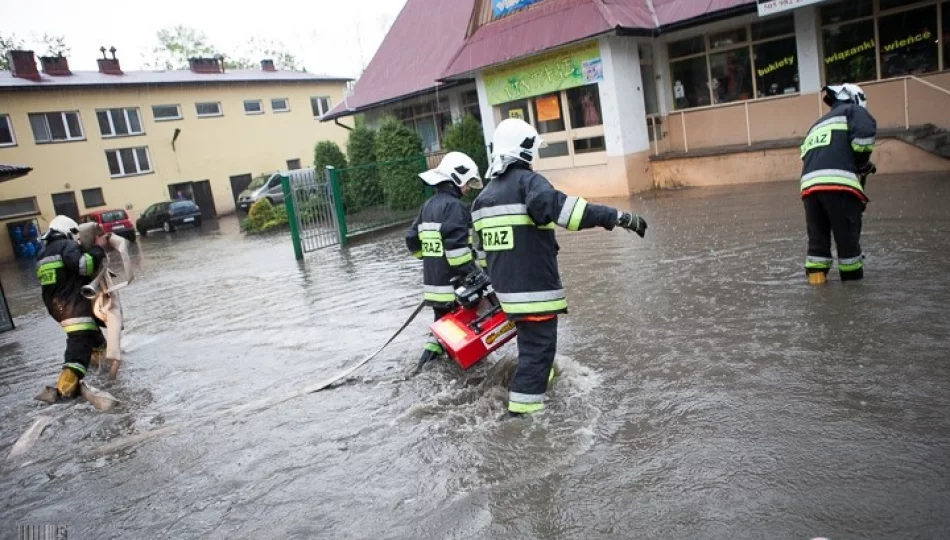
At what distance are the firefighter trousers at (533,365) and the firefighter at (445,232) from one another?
3.18ft

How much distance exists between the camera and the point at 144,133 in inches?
1324

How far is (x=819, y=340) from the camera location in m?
5.00

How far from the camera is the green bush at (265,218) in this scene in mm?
22625

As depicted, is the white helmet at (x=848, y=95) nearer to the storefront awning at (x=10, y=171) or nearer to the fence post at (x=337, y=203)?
the fence post at (x=337, y=203)

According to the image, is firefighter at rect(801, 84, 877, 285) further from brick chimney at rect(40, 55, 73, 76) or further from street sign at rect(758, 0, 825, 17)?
brick chimney at rect(40, 55, 73, 76)

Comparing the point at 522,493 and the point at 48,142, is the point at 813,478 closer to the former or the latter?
the point at 522,493

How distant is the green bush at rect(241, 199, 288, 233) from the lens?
74.2 ft

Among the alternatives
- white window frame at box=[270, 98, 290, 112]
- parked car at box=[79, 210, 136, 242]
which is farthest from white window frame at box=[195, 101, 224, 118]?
parked car at box=[79, 210, 136, 242]

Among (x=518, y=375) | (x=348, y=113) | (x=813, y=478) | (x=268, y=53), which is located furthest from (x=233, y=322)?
(x=268, y=53)

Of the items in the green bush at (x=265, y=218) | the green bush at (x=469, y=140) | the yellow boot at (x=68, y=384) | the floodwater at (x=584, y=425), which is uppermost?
the green bush at (x=469, y=140)

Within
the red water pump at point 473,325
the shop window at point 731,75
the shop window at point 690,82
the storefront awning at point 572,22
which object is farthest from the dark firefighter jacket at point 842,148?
the shop window at point 690,82

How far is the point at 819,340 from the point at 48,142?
33.6m

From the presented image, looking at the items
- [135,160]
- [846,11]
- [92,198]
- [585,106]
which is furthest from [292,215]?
[135,160]

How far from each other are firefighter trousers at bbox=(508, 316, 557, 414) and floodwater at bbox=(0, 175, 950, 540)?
0.13 m
